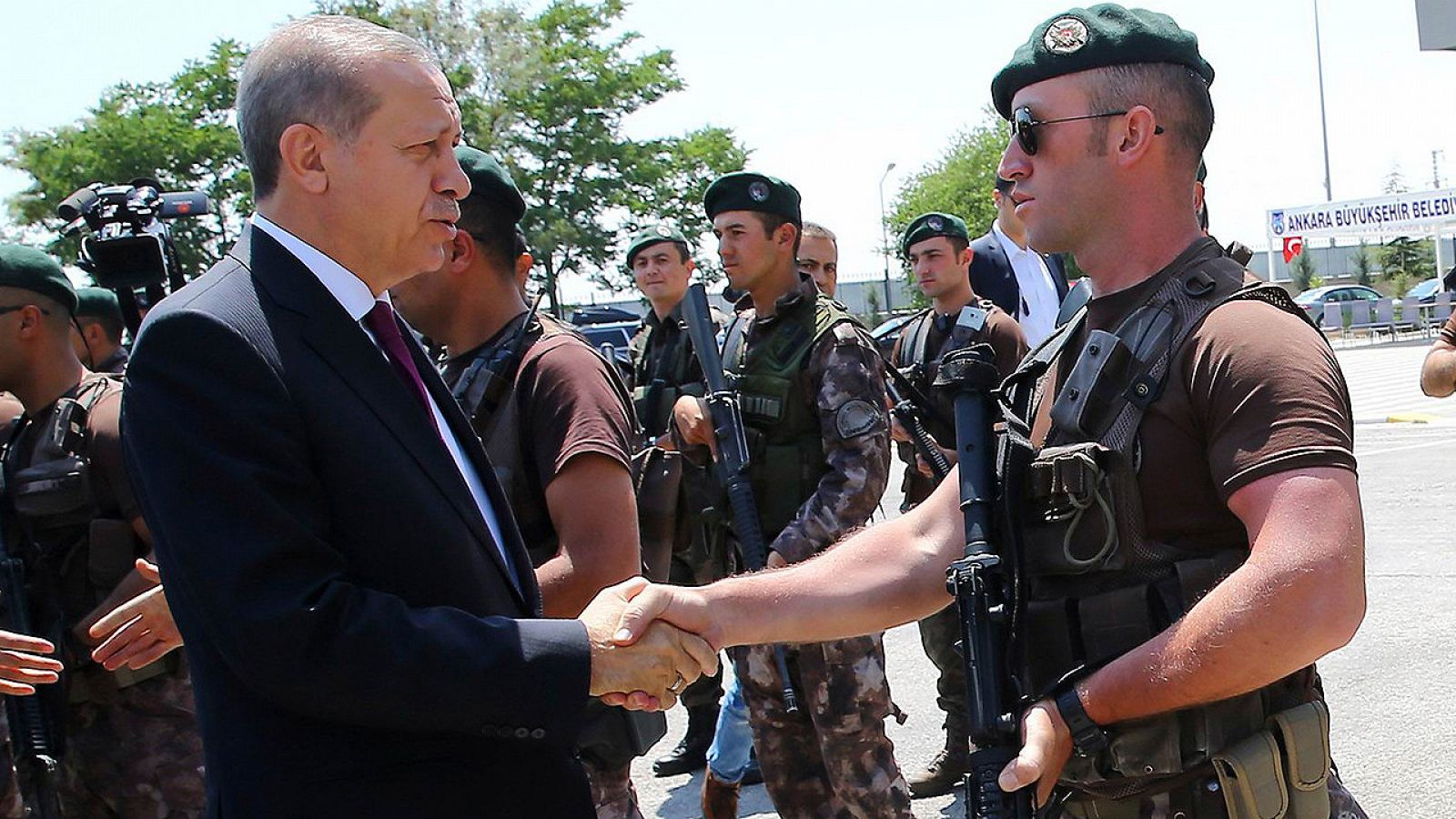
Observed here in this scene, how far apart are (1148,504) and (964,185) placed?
5076cm

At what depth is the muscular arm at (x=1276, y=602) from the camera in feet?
6.24

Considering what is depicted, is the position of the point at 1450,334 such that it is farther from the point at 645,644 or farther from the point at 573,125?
the point at 573,125

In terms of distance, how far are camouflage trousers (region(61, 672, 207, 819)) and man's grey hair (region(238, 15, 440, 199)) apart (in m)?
2.59

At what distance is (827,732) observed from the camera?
14.6 feet

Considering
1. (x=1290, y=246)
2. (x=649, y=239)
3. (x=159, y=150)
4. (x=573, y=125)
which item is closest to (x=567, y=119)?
(x=573, y=125)

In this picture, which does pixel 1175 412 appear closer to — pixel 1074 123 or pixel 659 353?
pixel 1074 123

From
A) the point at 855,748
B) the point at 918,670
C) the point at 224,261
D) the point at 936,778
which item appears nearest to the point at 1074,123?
the point at 224,261

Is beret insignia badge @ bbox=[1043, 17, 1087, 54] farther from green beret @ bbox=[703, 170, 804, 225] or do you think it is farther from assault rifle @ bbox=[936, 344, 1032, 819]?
green beret @ bbox=[703, 170, 804, 225]

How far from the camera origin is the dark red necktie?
222 centimetres

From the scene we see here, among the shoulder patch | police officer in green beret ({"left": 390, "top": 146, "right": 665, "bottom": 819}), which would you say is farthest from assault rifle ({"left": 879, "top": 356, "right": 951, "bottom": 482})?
police officer in green beret ({"left": 390, "top": 146, "right": 665, "bottom": 819})

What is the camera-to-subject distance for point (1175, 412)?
2.13m

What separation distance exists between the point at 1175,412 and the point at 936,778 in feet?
12.4

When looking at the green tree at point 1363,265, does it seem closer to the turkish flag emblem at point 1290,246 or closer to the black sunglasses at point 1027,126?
the turkish flag emblem at point 1290,246

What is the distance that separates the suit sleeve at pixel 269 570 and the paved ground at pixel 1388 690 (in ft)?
12.7
